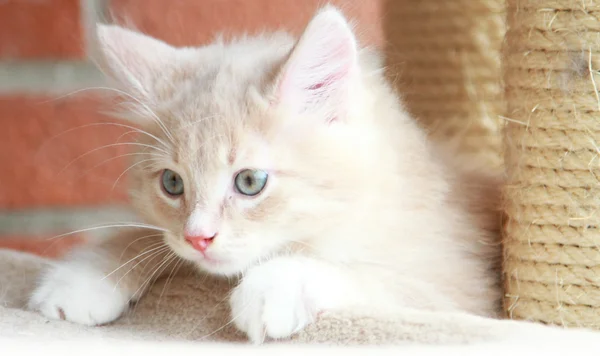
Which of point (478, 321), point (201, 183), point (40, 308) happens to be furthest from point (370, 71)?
point (40, 308)

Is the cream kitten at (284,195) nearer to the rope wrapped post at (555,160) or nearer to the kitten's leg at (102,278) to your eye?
the kitten's leg at (102,278)

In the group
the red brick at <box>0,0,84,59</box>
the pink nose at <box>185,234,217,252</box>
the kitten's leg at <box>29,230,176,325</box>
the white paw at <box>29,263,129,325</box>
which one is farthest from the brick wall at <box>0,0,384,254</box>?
the pink nose at <box>185,234,217,252</box>

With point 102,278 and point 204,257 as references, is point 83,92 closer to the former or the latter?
point 102,278

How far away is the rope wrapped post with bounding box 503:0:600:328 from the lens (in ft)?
3.98

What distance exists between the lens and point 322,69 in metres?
1.22

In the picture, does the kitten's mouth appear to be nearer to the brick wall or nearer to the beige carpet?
the beige carpet

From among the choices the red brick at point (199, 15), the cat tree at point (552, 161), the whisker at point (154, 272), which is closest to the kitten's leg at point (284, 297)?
the whisker at point (154, 272)

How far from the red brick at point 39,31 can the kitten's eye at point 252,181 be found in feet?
3.76

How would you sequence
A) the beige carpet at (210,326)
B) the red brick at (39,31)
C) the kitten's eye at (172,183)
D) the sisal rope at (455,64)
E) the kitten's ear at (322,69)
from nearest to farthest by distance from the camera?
the beige carpet at (210,326) → the kitten's ear at (322,69) → the kitten's eye at (172,183) → the sisal rope at (455,64) → the red brick at (39,31)

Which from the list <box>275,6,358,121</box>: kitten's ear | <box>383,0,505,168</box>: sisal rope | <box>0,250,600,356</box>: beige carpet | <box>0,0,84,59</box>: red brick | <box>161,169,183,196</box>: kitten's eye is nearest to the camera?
<box>0,250,600,356</box>: beige carpet

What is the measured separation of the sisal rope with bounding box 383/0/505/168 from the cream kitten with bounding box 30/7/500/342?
48 centimetres

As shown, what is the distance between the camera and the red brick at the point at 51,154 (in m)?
2.22

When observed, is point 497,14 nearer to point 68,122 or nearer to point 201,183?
point 201,183

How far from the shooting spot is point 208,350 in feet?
3.10
